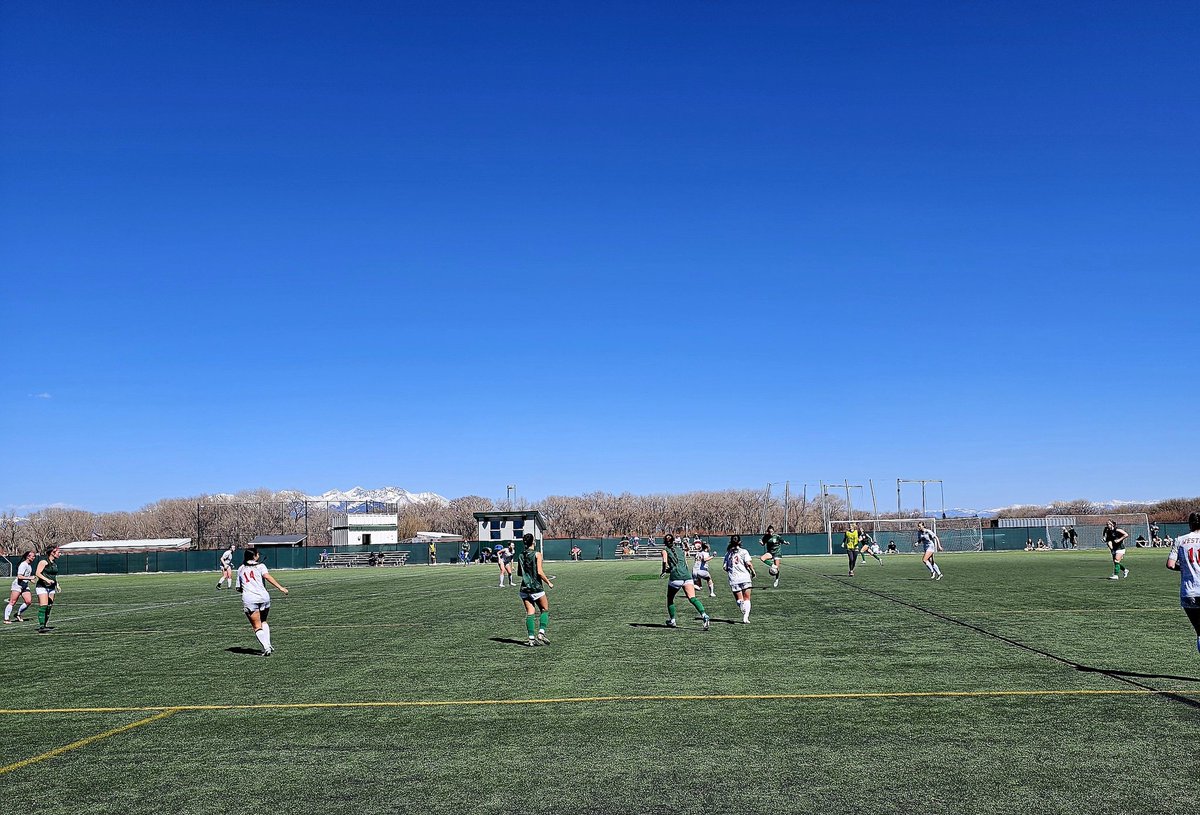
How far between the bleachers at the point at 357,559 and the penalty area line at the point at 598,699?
68613 millimetres

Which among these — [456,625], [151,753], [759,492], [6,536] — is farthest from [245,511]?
[151,753]

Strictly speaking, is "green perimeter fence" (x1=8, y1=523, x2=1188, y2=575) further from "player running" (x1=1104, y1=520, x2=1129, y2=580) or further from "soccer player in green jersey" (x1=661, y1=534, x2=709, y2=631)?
"soccer player in green jersey" (x1=661, y1=534, x2=709, y2=631)

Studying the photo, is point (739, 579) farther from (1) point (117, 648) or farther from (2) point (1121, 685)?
(1) point (117, 648)

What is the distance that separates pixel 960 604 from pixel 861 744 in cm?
1560

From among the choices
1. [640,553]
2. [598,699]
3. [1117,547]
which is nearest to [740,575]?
[598,699]

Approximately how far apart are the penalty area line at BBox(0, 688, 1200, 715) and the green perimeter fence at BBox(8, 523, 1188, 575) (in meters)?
65.9

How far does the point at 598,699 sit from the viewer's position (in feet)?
35.6

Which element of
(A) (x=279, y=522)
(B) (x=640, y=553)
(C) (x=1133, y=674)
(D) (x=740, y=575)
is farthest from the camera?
(A) (x=279, y=522)

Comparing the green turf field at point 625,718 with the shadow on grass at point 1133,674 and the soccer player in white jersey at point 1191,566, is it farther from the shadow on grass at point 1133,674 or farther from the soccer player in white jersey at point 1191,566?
the soccer player in white jersey at point 1191,566

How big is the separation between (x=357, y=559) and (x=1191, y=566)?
75525mm

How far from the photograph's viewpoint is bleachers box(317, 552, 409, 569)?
7906cm

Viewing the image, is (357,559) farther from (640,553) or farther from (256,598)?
(256,598)

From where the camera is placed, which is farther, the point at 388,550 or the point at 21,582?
the point at 388,550

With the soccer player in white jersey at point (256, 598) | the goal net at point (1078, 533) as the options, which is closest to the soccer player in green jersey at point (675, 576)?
the soccer player in white jersey at point (256, 598)
